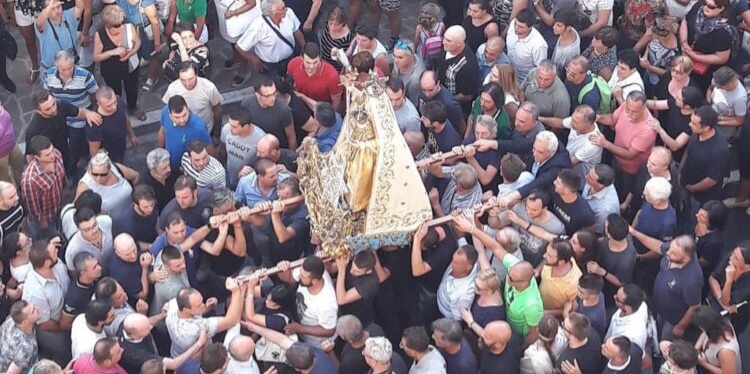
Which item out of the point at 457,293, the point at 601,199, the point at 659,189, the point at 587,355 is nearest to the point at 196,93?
the point at 457,293

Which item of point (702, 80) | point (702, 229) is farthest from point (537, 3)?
point (702, 229)

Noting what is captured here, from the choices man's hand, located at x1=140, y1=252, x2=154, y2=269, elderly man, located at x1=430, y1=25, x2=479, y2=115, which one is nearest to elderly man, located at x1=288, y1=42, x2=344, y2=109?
elderly man, located at x1=430, y1=25, x2=479, y2=115

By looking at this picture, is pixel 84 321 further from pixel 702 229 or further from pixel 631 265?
pixel 702 229

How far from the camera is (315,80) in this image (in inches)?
507

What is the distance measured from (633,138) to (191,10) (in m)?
5.36

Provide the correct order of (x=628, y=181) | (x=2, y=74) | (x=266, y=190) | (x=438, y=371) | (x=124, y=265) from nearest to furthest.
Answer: (x=438, y=371)
(x=124, y=265)
(x=266, y=190)
(x=628, y=181)
(x=2, y=74)

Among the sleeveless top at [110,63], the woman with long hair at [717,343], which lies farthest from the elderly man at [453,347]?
the sleeveless top at [110,63]

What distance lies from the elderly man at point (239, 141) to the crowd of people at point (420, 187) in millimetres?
22

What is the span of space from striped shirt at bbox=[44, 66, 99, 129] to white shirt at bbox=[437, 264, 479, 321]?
15.1ft

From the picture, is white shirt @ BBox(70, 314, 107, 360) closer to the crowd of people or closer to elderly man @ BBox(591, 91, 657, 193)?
the crowd of people

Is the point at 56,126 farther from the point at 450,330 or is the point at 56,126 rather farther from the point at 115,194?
the point at 450,330

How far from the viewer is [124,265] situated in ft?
34.2

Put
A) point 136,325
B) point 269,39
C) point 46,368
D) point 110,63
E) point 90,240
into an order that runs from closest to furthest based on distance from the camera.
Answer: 1. point 46,368
2. point 136,325
3. point 90,240
4. point 110,63
5. point 269,39

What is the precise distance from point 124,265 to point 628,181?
503 cm
